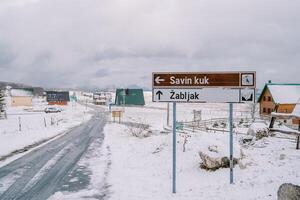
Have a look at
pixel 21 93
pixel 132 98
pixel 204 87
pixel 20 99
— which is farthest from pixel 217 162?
pixel 21 93

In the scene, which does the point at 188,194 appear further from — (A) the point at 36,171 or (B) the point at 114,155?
(B) the point at 114,155

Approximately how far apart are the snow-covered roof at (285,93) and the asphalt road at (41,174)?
126 feet

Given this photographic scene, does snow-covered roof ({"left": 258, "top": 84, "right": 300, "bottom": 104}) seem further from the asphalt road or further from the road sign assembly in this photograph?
the road sign assembly

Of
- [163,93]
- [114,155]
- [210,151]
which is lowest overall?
[114,155]

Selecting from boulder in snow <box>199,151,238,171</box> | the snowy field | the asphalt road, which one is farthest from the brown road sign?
the asphalt road

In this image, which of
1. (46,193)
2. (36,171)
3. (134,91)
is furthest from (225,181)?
(134,91)

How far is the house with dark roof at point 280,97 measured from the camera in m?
53.4

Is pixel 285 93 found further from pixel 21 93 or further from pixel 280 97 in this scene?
Answer: pixel 21 93

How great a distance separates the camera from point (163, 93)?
11812mm

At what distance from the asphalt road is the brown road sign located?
533 cm

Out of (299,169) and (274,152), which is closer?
(299,169)

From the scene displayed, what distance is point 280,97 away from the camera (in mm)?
53906

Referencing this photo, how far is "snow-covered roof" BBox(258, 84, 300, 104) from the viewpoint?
5356cm

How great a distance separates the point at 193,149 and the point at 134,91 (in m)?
98.0
